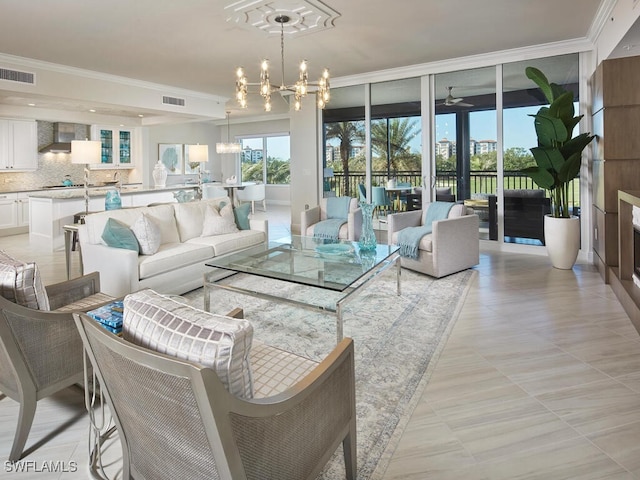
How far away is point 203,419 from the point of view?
109 centimetres

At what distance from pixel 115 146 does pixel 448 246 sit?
Result: 844 centimetres

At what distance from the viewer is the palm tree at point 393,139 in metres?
6.96

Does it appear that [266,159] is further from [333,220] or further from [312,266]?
[312,266]

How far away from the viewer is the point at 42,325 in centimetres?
198

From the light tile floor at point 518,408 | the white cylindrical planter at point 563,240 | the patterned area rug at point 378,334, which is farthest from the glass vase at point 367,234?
the white cylindrical planter at point 563,240

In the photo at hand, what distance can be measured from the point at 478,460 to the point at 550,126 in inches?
163

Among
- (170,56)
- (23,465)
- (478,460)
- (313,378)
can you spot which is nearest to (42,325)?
(23,465)

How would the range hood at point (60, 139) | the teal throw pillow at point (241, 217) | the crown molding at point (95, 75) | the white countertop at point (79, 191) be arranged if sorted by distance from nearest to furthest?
1. the teal throw pillow at point (241, 217)
2. the crown molding at point (95, 75)
3. the white countertop at point (79, 191)
4. the range hood at point (60, 139)

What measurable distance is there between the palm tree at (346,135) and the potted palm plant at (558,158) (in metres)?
3.06

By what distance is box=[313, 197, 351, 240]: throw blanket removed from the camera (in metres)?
5.70

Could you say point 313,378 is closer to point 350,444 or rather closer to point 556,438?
point 350,444

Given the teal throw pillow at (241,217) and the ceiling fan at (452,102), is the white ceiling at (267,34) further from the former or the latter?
the teal throw pillow at (241,217)

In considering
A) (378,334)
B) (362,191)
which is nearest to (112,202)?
(362,191)

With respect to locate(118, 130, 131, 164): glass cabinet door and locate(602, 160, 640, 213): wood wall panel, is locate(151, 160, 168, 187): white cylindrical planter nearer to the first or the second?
locate(118, 130, 131, 164): glass cabinet door
